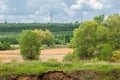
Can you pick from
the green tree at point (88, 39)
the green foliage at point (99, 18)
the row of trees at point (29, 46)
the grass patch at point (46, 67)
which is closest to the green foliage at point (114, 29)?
the green tree at point (88, 39)

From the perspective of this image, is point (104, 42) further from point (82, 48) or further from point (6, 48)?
point (6, 48)

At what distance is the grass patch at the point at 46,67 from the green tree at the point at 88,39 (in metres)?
29.1

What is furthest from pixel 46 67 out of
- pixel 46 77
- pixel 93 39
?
pixel 93 39

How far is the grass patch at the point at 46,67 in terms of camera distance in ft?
75.9

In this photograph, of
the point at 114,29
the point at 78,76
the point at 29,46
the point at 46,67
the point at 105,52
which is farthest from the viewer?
the point at 114,29

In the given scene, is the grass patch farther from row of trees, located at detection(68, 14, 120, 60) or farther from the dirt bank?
row of trees, located at detection(68, 14, 120, 60)

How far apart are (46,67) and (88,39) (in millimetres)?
30767

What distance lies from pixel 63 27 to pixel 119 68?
15548cm

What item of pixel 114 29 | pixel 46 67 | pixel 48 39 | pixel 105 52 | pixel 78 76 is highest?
pixel 114 29

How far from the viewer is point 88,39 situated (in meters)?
54.0

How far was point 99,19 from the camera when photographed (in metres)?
62.2

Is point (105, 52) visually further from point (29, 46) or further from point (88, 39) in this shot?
point (29, 46)

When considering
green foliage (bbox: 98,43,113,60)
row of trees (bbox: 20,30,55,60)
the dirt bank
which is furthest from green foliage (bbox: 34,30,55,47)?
the dirt bank

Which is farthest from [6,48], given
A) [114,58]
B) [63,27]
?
[63,27]
